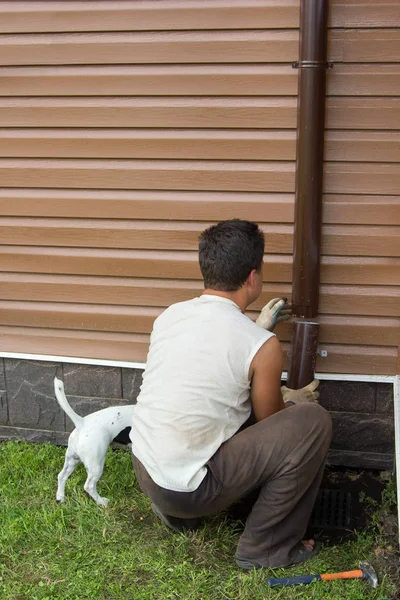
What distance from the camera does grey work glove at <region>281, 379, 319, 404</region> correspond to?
3.68m

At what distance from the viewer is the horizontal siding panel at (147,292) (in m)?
3.89

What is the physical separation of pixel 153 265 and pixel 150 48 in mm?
1154

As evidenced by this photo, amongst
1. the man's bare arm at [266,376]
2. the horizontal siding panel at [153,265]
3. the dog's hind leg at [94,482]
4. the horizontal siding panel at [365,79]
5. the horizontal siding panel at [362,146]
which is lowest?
the dog's hind leg at [94,482]

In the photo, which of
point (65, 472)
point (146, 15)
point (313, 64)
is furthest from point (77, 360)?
point (313, 64)

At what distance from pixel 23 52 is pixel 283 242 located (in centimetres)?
174

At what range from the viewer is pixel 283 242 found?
12.8 feet

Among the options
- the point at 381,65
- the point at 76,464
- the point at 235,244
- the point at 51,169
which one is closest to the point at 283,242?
the point at 235,244

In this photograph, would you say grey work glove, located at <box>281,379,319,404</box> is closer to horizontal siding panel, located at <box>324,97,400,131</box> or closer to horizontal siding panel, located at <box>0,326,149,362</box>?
horizontal siding panel, located at <box>0,326,149,362</box>

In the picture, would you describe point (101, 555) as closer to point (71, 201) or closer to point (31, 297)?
point (31, 297)

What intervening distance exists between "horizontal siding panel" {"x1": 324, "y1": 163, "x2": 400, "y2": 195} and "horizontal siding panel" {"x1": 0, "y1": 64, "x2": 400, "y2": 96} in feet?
1.18

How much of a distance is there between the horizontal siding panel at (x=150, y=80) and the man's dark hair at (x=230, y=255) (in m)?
0.89

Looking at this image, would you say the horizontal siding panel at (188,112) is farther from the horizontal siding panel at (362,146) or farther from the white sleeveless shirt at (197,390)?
the white sleeveless shirt at (197,390)

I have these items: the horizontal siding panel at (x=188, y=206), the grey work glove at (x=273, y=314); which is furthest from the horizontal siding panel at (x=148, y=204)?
the grey work glove at (x=273, y=314)

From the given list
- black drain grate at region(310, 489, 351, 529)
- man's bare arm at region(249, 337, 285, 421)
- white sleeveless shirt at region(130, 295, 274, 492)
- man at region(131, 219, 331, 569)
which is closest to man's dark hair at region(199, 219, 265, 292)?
man at region(131, 219, 331, 569)
